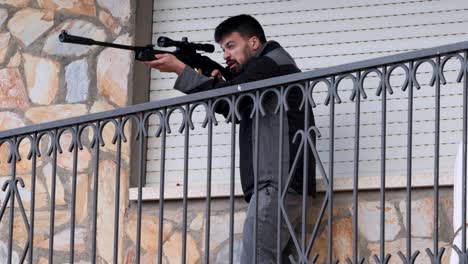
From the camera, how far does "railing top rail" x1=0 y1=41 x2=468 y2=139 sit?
8.51m

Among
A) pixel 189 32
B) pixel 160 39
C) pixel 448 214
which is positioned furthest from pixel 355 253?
pixel 189 32

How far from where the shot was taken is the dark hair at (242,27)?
35.6ft

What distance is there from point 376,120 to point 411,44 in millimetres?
→ 540

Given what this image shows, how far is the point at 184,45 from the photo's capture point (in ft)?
35.9

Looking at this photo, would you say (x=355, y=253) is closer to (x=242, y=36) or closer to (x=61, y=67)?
(x=242, y=36)

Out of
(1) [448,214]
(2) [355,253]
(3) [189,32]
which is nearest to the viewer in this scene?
(2) [355,253]

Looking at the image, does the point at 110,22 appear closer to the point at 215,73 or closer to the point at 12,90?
the point at 12,90

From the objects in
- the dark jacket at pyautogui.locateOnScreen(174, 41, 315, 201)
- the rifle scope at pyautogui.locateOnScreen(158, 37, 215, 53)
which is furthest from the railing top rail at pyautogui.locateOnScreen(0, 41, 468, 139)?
the rifle scope at pyautogui.locateOnScreen(158, 37, 215, 53)

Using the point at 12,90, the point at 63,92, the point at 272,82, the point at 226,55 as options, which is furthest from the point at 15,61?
the point at 272,82

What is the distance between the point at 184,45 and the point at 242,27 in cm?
38

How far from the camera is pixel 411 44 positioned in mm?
11117

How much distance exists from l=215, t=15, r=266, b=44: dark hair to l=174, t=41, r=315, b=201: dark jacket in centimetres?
16

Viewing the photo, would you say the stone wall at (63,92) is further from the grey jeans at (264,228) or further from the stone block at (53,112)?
the grey jeans at (264,228)

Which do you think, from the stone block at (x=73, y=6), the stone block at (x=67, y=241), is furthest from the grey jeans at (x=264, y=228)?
the stone block at (x=73, y=6)
